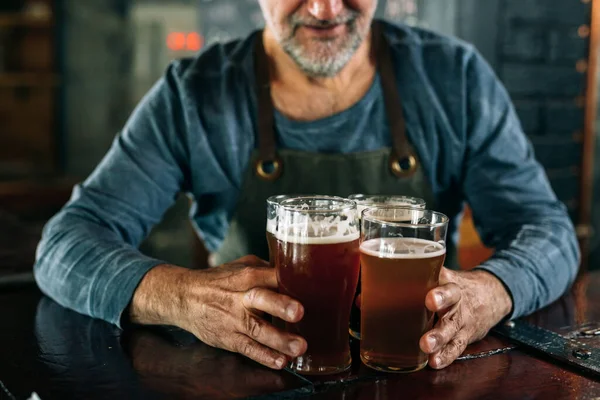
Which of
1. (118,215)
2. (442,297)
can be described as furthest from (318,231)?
(118,215)

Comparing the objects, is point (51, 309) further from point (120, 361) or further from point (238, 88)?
point (238, 88)

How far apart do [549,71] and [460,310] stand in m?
3.84

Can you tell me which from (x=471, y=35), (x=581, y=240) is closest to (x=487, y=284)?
(x=471, y=35)

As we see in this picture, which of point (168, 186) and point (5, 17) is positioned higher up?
point (5, 17)

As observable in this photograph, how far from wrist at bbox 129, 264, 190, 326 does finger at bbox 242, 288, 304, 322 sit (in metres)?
0.20

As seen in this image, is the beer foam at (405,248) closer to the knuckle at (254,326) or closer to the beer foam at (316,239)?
the beer foam at (316,239)

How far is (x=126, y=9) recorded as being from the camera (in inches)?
211

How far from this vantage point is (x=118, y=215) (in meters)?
1.70

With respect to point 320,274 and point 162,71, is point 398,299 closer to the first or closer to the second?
point 320,274

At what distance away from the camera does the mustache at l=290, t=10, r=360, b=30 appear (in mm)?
1759

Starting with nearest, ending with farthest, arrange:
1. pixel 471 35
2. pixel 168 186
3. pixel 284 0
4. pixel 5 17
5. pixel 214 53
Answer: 1. pixel 284 0
2. pixel 168 186
3. pixel 214 53
4. pixel 471 35
5. pixel 5 17

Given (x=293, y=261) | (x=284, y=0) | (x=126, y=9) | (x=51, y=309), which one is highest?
(x=126, y=9)

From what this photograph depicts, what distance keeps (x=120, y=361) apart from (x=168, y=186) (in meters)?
0.82

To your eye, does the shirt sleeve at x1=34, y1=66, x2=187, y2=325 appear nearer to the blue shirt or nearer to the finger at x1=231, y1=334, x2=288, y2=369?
the blue shirt
